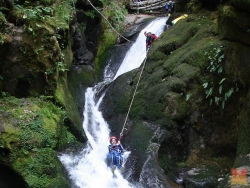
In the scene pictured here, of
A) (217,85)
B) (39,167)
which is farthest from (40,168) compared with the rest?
(217,85)

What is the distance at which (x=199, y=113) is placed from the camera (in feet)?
30.3

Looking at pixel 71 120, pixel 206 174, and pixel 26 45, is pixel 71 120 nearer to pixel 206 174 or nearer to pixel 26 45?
pixel 26 45

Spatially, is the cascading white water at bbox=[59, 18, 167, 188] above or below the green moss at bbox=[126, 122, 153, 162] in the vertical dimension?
below

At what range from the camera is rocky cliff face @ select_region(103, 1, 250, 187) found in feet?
27.7

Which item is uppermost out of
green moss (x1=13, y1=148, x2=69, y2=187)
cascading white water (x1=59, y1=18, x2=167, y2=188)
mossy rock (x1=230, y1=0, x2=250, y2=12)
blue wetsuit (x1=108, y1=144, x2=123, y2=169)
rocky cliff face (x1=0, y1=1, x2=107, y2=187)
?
mossy rock (x1=230, y1=0, x2=250, y2=12)

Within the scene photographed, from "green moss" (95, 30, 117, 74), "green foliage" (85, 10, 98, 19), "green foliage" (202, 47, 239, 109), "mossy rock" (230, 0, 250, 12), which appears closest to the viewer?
"mossy rock" (230, 0, 250, 12)

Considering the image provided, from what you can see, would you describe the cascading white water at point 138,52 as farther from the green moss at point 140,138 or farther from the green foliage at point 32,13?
the green foliage at point 32,13

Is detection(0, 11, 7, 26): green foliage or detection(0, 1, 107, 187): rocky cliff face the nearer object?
detection(0, 1, 107, 187): rocky cliff face

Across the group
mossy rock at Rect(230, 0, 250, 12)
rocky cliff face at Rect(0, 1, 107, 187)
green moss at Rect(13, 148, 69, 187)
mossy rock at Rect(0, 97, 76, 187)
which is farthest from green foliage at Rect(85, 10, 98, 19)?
green moss at Rect(13, 148, 69, 187)

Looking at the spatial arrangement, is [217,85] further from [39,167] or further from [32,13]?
[32,13]

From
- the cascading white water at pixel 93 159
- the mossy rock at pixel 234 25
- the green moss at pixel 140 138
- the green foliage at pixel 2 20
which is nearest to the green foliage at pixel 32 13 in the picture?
the green foliage at pixel 2 20

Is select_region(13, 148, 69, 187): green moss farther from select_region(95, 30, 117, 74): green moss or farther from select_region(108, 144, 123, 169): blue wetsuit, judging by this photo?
select_region(95, 30, 117, 74): green moss

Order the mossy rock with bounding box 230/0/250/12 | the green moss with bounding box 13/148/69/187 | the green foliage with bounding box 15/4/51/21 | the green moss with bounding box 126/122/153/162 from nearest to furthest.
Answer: the green moss with bounding box 13/148/69/187, the mossy rock with bounding box 230/0/250/12, the green foliage with bounding box 15/4/51/21, the green moss with bounding box 126/122/153/162

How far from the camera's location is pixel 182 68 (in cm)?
1013
